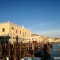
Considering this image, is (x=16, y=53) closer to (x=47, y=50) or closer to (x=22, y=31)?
(x=47, y=50)

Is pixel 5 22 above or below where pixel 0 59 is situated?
above

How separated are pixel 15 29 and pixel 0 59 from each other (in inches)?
1128

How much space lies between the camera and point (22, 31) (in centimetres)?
5347

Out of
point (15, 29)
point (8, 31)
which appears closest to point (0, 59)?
point (8, 31)

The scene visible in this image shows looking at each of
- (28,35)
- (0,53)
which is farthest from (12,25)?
(0,53)

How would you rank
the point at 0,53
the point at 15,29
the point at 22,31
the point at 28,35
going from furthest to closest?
the point at 28,35, the point at 22,31, the point at 15,29, the point at 0,53

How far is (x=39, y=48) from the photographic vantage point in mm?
37969

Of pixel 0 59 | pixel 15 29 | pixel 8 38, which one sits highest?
pixel 15 29

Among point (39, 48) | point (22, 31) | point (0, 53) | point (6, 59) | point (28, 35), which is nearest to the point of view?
point (6, 59)

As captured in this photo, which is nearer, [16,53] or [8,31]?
[16,53]

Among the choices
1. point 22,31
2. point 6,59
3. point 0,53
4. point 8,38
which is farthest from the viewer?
point 22,31

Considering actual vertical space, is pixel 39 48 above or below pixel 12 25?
below

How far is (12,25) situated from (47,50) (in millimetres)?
26832

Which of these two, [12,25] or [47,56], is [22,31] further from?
[47,56]
